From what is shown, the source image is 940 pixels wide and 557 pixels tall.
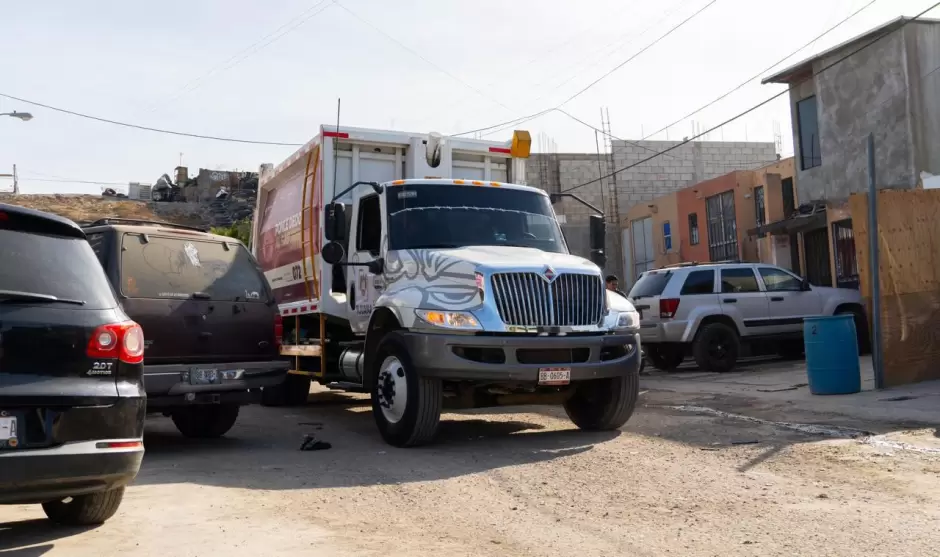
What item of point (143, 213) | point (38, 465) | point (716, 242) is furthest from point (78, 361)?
point (143, 213)

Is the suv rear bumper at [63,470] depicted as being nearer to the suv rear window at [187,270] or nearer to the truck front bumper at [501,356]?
the truck front bumper at [501,356]

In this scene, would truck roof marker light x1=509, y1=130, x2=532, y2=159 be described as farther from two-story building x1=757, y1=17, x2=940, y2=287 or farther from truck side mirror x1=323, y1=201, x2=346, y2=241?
two-story building x1=757, y1=17, x2=940, y2=287

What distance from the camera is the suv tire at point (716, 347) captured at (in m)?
15.6

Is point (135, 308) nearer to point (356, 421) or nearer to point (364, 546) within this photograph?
point (356, 421)

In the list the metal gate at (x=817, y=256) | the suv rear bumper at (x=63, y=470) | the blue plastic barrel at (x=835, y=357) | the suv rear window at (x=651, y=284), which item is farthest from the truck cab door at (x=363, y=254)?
the metal gate at (x=817, y=256)

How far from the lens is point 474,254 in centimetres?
846

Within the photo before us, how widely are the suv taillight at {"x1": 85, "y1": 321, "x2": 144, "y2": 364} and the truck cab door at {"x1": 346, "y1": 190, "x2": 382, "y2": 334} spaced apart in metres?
4.37

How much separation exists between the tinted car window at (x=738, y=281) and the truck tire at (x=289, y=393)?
7.87 metres

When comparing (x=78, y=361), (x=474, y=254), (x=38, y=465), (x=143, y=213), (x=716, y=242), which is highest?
(x=143, y=213)

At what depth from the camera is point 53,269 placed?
4.68m

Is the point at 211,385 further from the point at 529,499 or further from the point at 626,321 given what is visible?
the point at 626,321

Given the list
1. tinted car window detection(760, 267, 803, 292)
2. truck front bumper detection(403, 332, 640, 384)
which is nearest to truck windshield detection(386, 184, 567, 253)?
truck front bumper detection(403, 332, 640, 384)

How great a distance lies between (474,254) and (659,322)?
8213 mm

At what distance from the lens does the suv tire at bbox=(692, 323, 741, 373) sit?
51.1 ft
